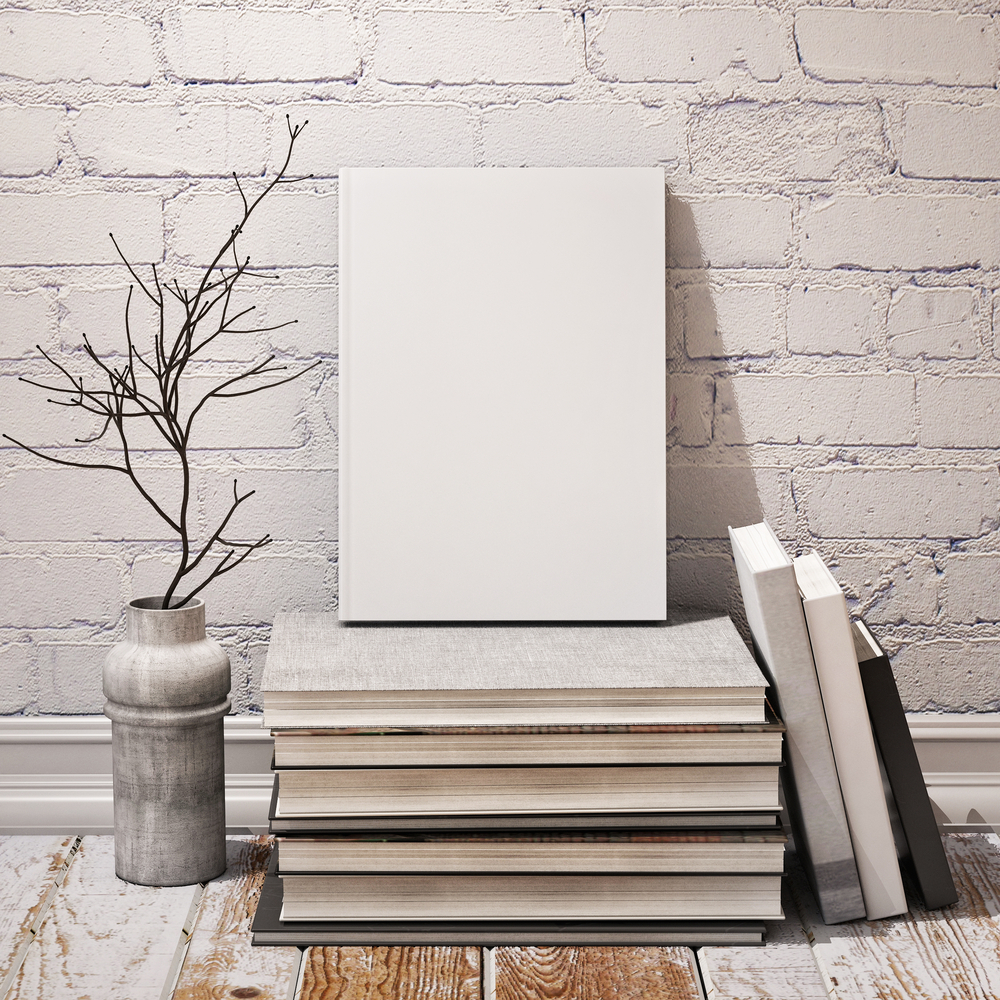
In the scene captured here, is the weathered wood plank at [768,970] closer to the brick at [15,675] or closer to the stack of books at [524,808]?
the stack of books at [524,808]

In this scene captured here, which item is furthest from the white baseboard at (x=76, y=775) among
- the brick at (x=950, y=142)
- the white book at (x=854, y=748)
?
the brick at (x=950, y=142)

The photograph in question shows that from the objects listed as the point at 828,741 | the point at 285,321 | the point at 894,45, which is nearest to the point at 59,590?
the point at 285,321

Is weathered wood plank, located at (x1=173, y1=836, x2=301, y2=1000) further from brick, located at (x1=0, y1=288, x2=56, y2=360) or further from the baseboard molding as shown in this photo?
brick, located at (x1=0, y1=288, x2=56, y2=360)

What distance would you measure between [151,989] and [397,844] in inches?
8.9

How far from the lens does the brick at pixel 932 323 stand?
1.14 meters

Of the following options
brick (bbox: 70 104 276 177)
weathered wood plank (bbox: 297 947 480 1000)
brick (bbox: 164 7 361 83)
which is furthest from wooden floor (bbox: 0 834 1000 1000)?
brick (bbox: 164 7 361 83)

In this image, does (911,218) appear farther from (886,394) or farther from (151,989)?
(151,989)

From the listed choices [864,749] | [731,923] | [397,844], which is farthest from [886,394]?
[397,844]

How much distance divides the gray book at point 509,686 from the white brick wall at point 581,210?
0.23m

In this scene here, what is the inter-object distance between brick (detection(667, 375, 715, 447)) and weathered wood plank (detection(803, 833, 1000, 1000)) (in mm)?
497

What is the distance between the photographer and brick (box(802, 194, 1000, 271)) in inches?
44.5

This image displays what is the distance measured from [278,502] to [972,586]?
793 mm

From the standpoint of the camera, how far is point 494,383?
1.08 m

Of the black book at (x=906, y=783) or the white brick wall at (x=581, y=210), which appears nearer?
the black book at (x=906, y=783)
